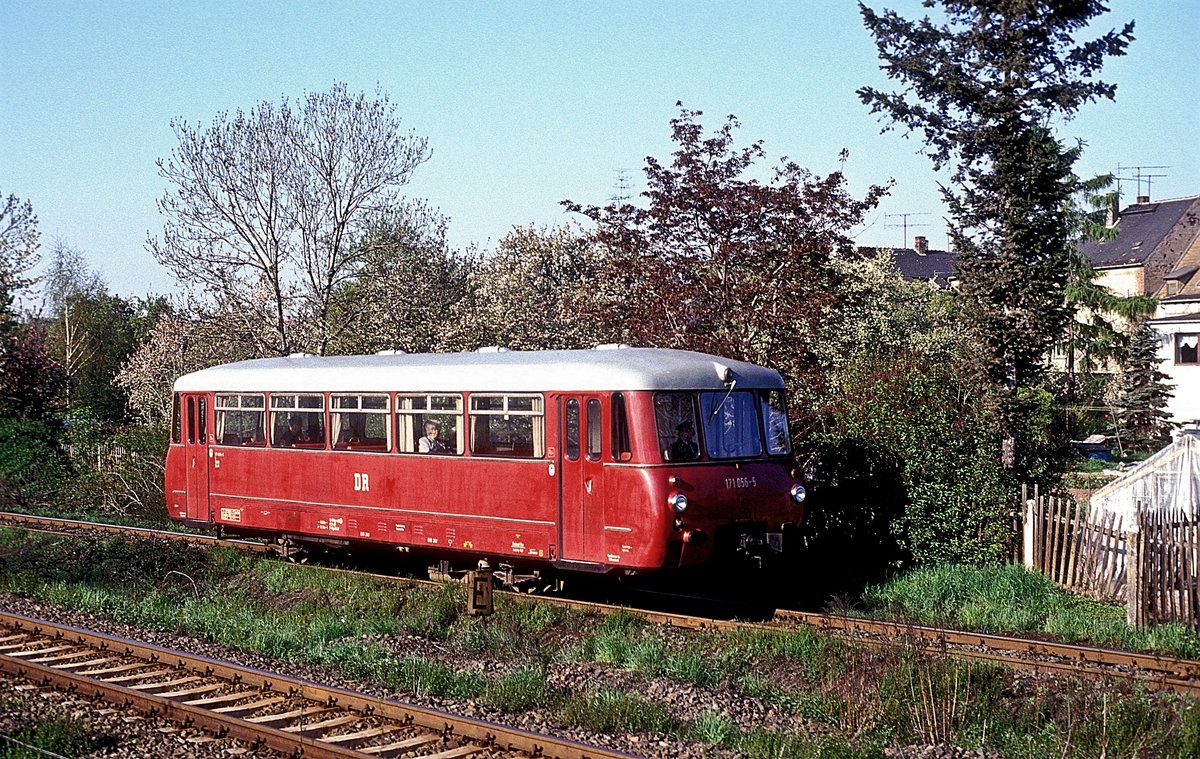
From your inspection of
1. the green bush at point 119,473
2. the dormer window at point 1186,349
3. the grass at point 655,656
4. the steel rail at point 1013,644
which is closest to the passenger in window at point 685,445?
the grass at point 655,656

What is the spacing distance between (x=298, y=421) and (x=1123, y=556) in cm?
1139

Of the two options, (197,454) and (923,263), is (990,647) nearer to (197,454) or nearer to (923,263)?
(197,454)

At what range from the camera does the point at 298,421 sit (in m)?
18.2

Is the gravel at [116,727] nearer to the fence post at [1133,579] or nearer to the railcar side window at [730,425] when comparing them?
the railcar side window at [730,425]

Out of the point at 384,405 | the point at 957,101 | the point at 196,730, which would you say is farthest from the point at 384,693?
the point at 957,101

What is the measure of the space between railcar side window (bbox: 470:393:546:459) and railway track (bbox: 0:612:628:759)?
15.0 feet

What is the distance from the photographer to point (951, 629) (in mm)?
13102

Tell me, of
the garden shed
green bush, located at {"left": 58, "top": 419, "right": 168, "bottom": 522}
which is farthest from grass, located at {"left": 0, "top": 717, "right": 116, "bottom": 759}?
green bush, located at {"left": 58, "top": 419, "right": 168, "bottom": 522}

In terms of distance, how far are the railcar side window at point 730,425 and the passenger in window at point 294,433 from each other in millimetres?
6870

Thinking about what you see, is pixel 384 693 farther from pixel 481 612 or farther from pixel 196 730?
pixel 481 612

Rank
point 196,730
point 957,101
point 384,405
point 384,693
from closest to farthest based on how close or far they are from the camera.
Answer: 1. point 196,730
2. point 384,693
3. point 384,405
4. point 957,101

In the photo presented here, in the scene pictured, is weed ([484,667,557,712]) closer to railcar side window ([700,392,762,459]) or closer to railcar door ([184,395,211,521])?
railcar side window ([700,392,762,459])

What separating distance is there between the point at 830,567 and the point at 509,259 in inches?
712

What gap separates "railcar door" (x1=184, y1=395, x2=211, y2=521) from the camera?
20094mm
